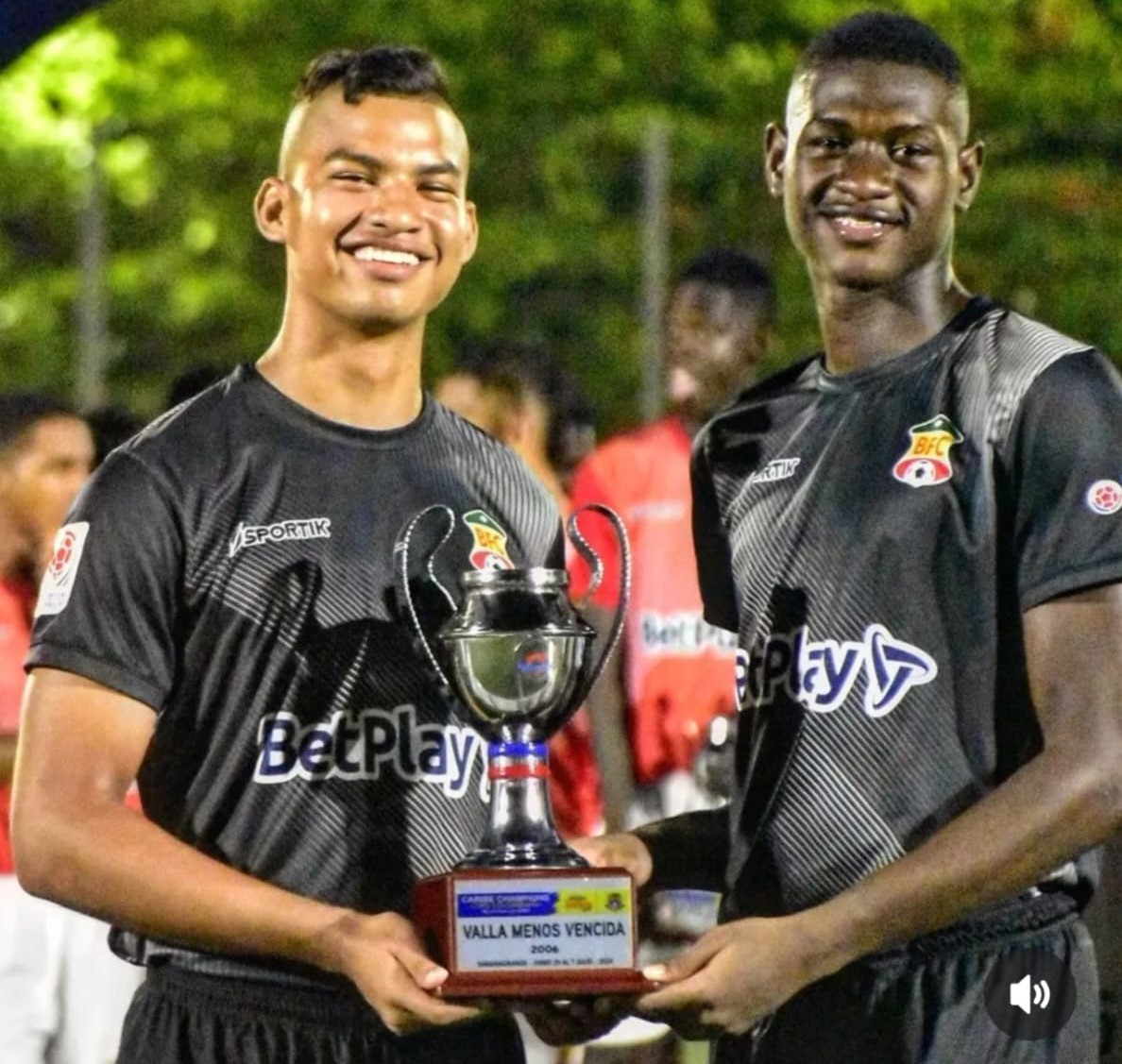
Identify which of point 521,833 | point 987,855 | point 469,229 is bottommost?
point 987,855

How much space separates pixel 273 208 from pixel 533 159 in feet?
50.0

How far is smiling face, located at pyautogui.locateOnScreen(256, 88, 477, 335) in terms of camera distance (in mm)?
5043

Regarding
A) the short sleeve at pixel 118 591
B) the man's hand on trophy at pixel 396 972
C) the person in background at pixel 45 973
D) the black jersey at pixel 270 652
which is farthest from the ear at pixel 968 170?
the person in background at pixel 45 973

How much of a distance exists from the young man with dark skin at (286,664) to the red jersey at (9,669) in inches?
100

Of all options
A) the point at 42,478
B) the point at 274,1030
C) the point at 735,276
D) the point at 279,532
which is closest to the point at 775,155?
the point at 279,532

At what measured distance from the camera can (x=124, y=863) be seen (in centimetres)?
466

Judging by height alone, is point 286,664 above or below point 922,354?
below

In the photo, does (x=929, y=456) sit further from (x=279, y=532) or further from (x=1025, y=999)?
(x=279, y=532)

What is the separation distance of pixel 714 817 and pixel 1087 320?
520 inches

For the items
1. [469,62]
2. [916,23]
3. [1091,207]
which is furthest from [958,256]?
[916,23]

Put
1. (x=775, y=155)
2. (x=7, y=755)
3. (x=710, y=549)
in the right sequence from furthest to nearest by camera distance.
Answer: (x=7, y=755)
(x=710, y=549)
(x=775, y=155)

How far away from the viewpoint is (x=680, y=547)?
912cm

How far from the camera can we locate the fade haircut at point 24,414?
28.2 feet

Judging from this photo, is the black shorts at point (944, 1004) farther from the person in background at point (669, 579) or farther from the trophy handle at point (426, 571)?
the person in background at point (669, 579)
